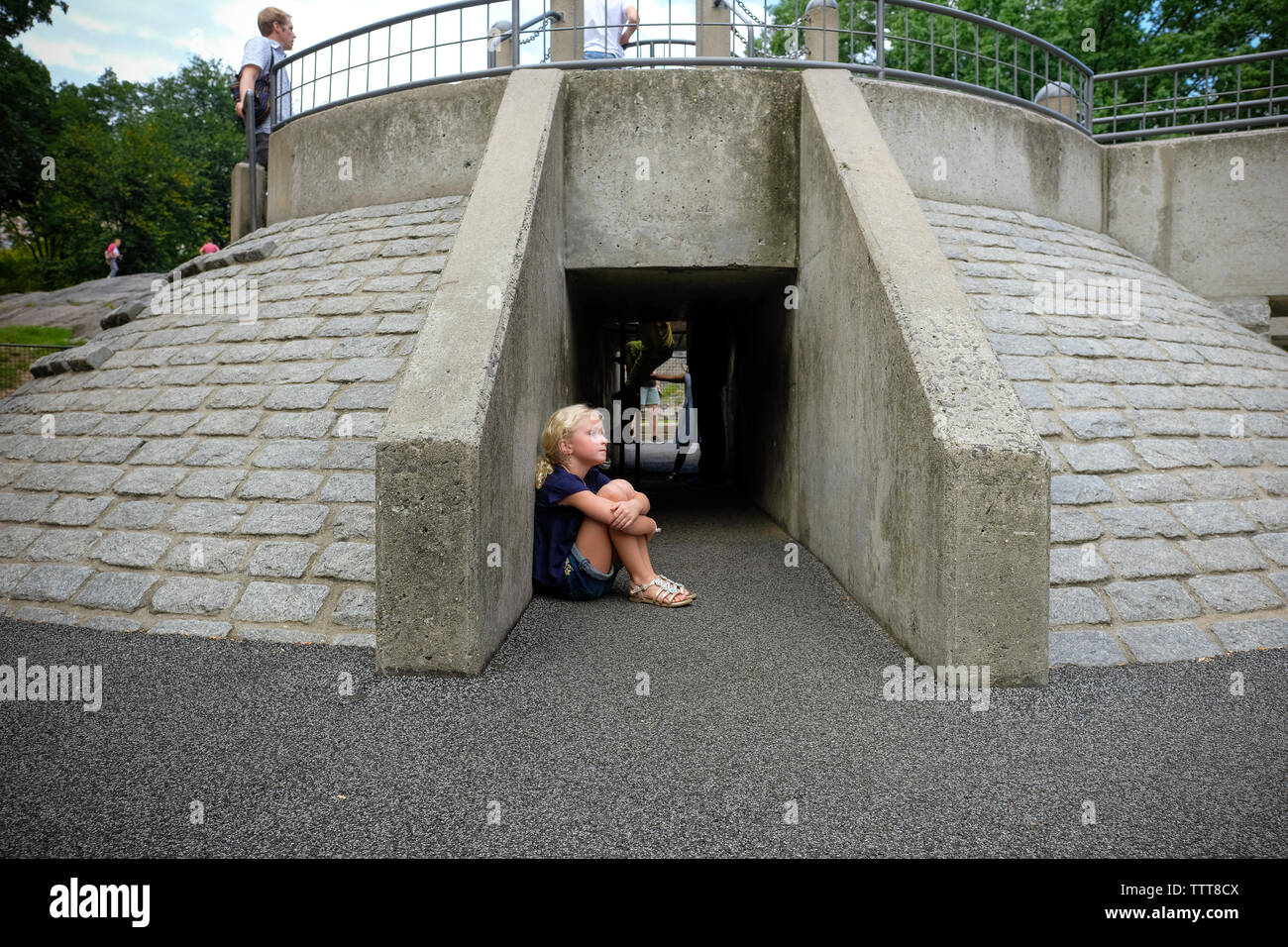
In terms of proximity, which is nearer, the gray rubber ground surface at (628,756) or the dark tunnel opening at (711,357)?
the gray rubber ground surface at (628,756)

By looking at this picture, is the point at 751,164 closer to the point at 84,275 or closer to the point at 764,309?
the point at 764,309

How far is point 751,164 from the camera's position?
7215mm

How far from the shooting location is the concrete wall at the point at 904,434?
3689 millimetres

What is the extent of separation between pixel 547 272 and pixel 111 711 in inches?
161

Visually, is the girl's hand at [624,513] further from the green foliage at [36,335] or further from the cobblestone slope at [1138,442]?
the green foliage at [36,335]

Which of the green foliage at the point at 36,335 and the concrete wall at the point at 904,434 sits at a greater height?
the green foliage at the point at 36,335

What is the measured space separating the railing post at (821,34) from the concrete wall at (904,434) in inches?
93.6

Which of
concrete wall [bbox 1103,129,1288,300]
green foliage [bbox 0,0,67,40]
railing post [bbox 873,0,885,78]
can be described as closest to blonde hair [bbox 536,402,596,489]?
railing post [bbox 873,0,885,78]

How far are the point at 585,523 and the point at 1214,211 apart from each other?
9.12 m

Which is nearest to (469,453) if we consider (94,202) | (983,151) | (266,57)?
(983,151)

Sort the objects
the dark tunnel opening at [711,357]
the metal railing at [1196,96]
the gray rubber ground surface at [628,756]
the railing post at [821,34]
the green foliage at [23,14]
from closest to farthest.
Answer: the gray rubber ground surface at [628,756] < the dark tunnel opening at [711,357] < the railing post at [821,34] < the metal railing at [1196,96] < the green foliage at [23,14]

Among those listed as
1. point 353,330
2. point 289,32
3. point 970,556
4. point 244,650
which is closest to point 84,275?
point 289,32

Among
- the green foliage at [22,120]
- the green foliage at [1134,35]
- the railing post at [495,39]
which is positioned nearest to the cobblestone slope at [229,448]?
the railing post at [495,39]

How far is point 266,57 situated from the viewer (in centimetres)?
1009
